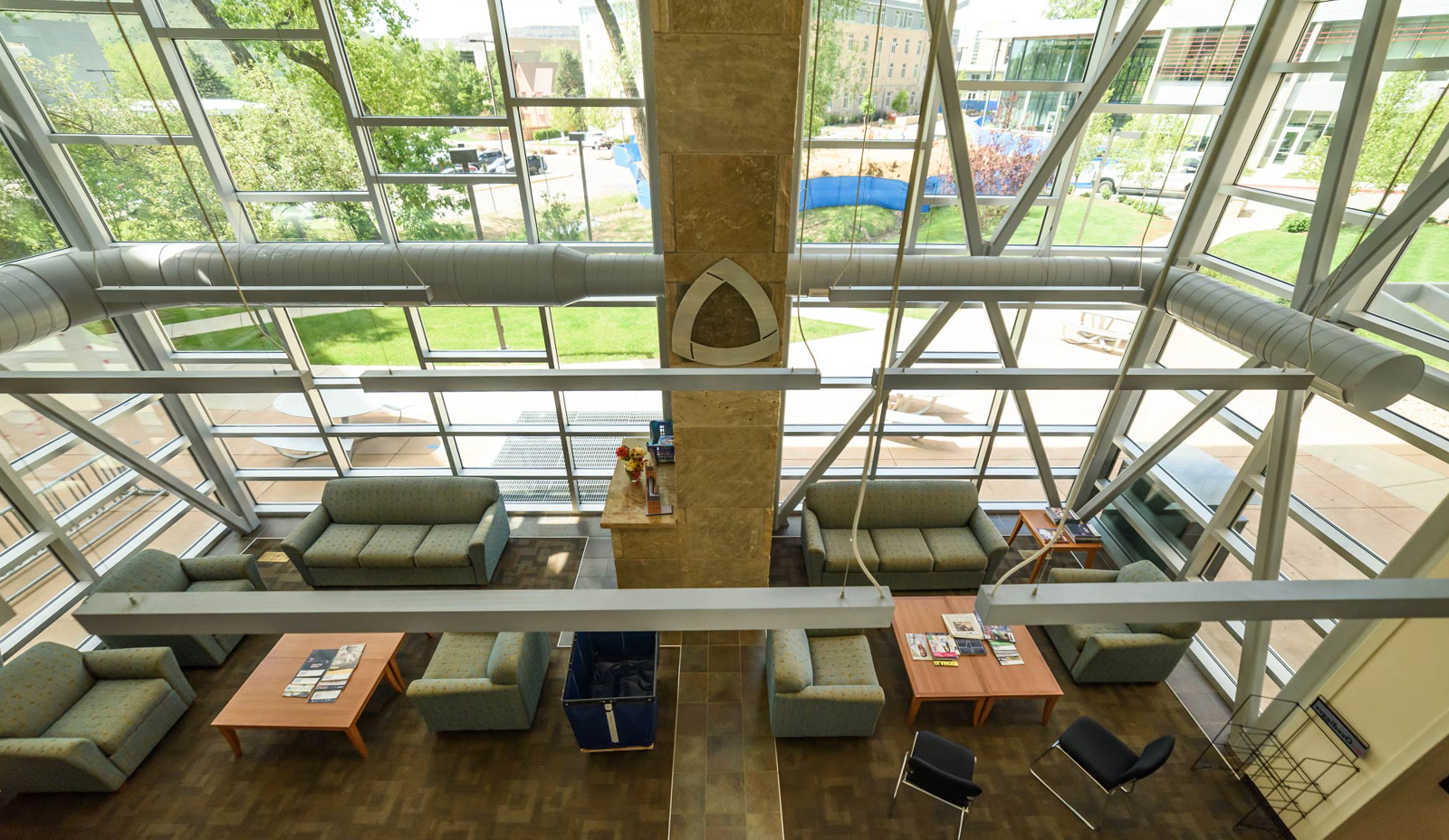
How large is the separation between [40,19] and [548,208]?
14.0 feet

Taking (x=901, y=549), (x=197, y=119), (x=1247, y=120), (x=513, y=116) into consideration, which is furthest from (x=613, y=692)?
(x=1247, y=120)

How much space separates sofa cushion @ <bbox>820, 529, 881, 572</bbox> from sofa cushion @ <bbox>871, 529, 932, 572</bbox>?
72 millimetres

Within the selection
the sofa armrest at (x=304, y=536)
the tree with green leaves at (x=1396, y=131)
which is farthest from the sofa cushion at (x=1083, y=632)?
the sofa armrest at (x=304, y=536)

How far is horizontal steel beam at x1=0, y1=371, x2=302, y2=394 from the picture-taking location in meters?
3.67

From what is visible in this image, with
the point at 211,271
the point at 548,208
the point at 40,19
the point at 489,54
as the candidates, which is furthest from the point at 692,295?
the point at 40,19

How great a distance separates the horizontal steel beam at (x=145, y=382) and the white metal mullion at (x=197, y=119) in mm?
3039

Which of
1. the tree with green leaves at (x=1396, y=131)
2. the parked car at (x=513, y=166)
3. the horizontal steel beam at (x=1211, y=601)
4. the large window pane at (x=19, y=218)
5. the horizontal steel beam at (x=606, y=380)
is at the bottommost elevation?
the horizontal steel beam at (x=1211, y=601)

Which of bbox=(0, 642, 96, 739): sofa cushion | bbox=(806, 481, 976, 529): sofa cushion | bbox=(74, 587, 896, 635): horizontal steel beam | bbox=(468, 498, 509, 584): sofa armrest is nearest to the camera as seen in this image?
bbox=(74, 587, 896, 635): horizontal steel beam

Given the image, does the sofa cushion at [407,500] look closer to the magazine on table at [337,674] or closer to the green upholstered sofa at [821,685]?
the magazine on table at [337,674]

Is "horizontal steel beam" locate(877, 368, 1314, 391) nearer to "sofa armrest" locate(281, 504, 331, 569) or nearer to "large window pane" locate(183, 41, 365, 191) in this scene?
"large window pane" locate(183, 41, 365, 191)

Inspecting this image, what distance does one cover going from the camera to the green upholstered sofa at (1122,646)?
5.66 metres

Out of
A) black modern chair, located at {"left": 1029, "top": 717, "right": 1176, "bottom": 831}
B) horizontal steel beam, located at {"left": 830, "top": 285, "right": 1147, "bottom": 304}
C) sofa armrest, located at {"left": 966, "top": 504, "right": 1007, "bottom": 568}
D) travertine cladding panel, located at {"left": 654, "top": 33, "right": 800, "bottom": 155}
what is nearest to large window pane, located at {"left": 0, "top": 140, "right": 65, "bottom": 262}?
travertine cladding panel, located at {"left": 654, "top": 33, "right": 800, "bottom": 155}

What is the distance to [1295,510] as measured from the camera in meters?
5.54

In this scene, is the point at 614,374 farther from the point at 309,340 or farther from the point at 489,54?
the point at 309,340
